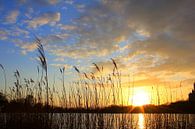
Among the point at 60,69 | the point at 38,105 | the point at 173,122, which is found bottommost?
the point at 173,122

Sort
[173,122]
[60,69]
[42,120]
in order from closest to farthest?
[42,120] → [60,69] → [173,122]

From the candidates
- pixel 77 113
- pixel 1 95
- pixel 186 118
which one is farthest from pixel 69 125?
pixel 186 118

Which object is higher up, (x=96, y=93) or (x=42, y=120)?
(x=96, y=93)

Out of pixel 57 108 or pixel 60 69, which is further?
pixel 57 108

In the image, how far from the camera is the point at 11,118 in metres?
11.0

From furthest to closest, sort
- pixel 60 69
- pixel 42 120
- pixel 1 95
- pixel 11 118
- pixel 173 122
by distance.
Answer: pixel 1 95 < pixel 173 122 < pixel 11 118 < pixel 60 69 < pixel 42 120

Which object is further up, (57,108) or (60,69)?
(60,69)

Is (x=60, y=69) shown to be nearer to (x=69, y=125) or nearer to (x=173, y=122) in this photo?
(x=69, y=125)

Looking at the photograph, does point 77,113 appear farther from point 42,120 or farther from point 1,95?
point 1,95

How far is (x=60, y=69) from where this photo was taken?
10.3 meters

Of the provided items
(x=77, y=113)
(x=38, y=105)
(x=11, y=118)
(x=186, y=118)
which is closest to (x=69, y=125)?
(x=77, y=113)

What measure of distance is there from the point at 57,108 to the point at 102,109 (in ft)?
5.73

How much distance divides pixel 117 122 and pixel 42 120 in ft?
9.31

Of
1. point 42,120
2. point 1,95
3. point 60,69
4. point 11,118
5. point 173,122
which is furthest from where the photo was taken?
point 1,95
